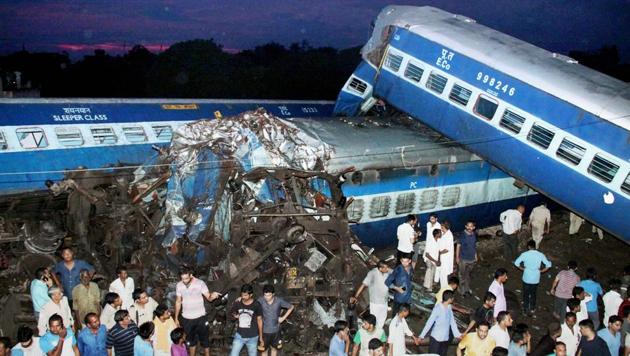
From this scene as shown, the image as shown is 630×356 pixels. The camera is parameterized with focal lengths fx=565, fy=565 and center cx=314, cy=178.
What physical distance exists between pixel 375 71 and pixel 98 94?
44.2 meters

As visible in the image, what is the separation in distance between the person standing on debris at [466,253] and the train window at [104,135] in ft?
36.1

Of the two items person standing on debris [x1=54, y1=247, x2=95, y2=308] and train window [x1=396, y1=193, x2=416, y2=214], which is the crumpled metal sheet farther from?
train window [x1=396, y1=193, x2=416, y2=214]

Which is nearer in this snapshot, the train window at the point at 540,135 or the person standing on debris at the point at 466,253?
the person standing on debris at the point at 466,253

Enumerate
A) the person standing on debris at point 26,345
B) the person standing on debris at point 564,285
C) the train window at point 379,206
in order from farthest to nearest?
1. the train window at point 379,206
2. the person standing on debris at point 564,285
3. the person standing on debris at point 26,345

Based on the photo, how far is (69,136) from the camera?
1670 cm

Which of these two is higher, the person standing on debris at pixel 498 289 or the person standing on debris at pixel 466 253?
the person standing on debris at pixel 498 289

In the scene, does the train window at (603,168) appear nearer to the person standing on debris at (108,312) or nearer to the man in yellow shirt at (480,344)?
the man in yellow shirt at (480,344)

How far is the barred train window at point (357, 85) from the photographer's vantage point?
796 inches

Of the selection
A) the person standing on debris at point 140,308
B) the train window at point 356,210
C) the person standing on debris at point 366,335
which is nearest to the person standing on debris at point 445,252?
the train window at point 356,210

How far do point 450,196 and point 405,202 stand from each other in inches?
71.4

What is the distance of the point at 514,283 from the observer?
1465 centimetres

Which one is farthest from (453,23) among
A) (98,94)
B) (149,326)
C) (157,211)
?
(98,94)

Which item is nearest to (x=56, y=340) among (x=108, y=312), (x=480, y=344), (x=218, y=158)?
(x=108, y=312)

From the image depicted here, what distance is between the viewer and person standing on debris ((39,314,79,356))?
7.22m
